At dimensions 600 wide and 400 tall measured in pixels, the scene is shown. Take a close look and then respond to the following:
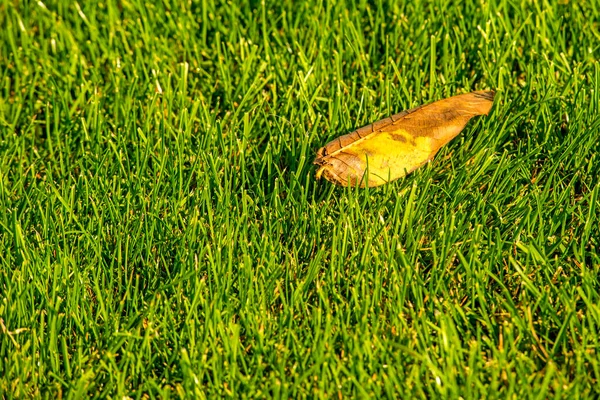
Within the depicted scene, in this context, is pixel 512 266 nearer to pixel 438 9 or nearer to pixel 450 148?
pixel 450 148

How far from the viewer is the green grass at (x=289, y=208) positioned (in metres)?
2.14

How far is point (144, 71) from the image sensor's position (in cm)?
324

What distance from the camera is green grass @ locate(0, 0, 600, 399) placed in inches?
84.4

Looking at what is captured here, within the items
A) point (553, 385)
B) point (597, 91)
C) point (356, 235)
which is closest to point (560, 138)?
point (597, 91)

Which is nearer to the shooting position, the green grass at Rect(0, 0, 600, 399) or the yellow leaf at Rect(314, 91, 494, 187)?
the green grass at Rect(0, 0, 600, 399)

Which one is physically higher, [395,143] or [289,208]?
[395,143]

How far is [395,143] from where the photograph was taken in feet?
8.74

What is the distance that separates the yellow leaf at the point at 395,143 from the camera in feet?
8.39

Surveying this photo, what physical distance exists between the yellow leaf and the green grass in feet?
0.22

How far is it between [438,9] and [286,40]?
642 millimetres

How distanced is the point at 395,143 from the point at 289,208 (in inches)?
16.2

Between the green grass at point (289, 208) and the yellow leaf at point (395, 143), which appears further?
the yellow leaf at point (395, 143)

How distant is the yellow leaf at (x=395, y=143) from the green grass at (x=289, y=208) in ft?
0.22

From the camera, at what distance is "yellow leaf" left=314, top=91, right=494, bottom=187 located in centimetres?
256
